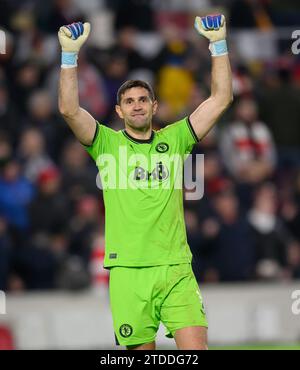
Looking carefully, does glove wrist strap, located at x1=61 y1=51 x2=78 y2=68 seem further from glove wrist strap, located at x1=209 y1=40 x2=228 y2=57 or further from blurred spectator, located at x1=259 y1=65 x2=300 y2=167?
blurred spectator, located at x1=259 y1=65 x2=300 y2=167

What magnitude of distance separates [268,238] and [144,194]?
24.1 ft

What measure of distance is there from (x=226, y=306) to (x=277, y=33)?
6.05 m

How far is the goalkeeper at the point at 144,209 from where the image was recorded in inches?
360

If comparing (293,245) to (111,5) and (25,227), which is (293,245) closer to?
(25,227)

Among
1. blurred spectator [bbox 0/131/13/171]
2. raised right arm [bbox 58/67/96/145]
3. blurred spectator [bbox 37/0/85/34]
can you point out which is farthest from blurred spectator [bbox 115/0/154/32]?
raised right arm [bbox 58/67/96/145]

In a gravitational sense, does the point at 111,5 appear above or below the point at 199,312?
above

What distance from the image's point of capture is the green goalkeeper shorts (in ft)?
29.9

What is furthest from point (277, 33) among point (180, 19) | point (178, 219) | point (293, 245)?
point (178, 219)

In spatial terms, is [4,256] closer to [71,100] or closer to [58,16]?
[58,16]

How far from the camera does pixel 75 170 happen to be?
1655cm

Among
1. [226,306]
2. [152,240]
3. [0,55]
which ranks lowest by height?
[226,306]

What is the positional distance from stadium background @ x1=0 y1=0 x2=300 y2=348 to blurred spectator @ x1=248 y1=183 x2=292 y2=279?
0.06 feet

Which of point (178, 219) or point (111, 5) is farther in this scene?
point (111, 5)
